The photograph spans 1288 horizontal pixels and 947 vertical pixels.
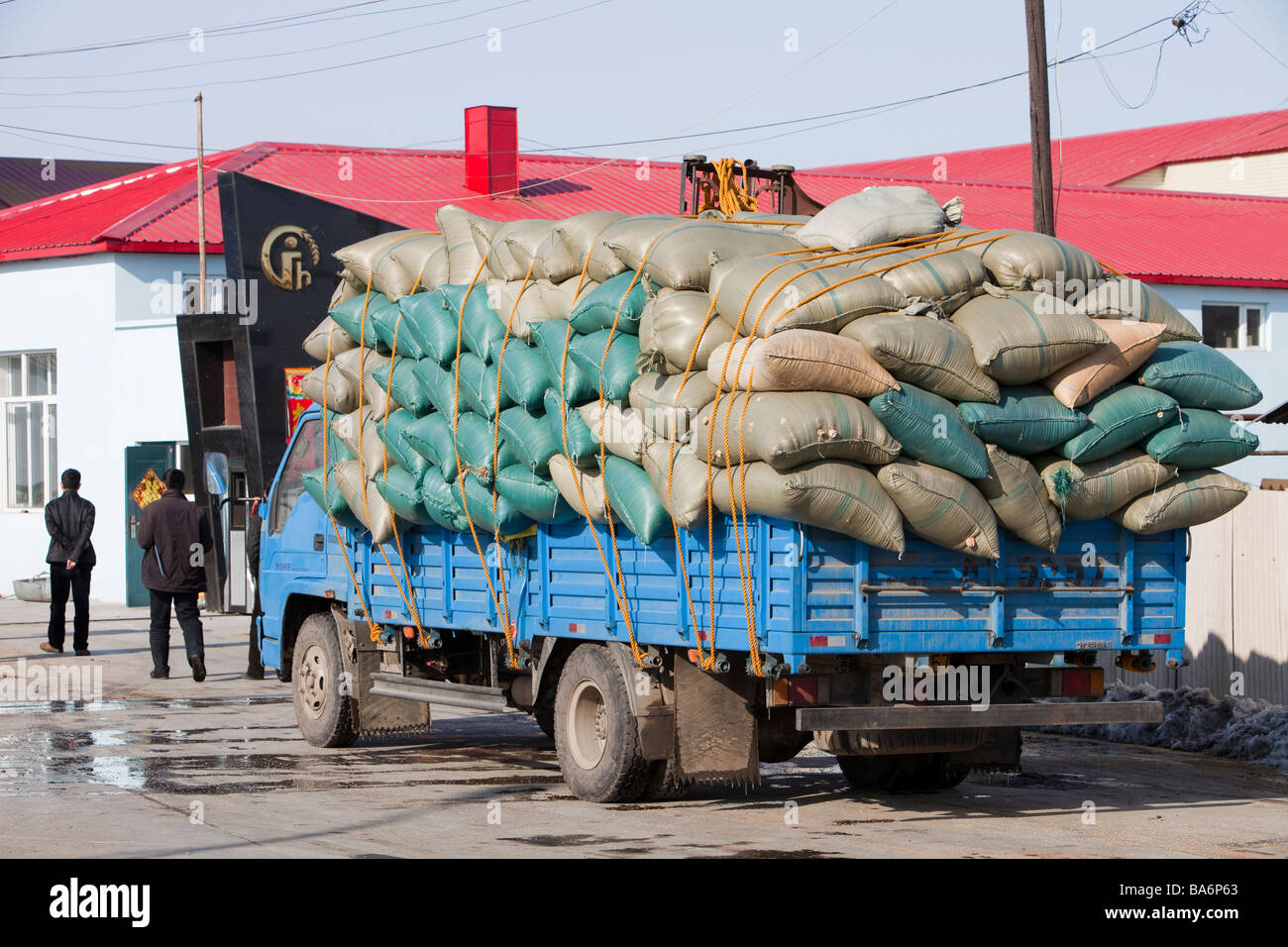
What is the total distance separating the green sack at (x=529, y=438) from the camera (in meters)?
10.2

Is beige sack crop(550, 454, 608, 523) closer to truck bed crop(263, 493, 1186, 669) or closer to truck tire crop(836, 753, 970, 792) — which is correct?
truck bed crop(263, 493, 1186, 669)

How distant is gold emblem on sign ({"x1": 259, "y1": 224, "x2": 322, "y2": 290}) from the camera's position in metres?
22.0

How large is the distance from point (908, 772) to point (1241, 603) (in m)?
5.00

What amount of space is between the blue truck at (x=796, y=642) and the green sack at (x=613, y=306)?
3.85 ft

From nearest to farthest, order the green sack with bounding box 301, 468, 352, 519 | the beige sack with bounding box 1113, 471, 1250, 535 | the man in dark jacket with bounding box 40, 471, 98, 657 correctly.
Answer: the beige sack with bounding box 1113, 471, 1250, 535, the green sack with bounding box 301, 468, 352, 519, the man in dark jacket with bounding box 40, 471, 98, 657

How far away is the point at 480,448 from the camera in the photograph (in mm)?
10695

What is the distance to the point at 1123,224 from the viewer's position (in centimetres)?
3575

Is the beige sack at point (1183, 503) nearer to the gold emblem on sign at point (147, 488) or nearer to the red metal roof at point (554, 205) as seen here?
the gold emblem on sign at point (147, 488)

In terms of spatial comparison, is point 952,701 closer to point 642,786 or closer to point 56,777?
point 642,786

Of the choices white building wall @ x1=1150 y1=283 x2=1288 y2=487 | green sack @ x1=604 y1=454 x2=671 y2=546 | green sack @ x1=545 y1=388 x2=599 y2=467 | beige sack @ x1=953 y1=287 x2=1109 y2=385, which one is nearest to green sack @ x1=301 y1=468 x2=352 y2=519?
green sack @ x1=545 y1=388 x2=599 y2=467

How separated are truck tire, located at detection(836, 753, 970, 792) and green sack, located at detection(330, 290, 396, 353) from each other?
4.20 m

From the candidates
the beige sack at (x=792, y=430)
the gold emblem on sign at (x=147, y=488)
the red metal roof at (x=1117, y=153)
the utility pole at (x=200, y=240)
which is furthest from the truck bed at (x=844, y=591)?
the red metal roof at (x=1117, y=153)

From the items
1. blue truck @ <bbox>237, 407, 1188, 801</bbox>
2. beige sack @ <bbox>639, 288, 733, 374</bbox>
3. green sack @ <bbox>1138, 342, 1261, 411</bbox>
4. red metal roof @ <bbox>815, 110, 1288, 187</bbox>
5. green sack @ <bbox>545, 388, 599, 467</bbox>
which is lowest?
blue truck @ <bbox>237, 407, 1188, 801</bbox>

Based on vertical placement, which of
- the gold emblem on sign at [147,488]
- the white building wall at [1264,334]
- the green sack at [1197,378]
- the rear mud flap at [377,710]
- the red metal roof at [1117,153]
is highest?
the red metal roof at [1117,153]
